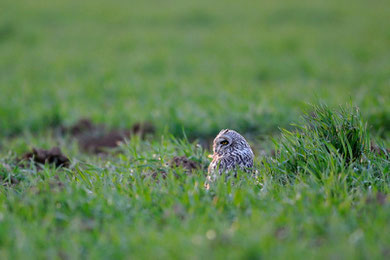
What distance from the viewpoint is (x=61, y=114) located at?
764cm

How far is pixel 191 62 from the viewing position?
39.4 feet

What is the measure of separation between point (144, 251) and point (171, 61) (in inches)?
389

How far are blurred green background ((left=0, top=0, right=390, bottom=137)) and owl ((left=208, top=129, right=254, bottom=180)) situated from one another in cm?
84

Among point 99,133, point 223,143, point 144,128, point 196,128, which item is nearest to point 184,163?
point 223,143

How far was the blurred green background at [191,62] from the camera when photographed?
735cm

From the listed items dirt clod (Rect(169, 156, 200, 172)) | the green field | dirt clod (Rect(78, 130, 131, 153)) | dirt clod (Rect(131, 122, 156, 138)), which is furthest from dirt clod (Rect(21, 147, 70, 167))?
dirt clod (Rect(131, 122, 156, 138))

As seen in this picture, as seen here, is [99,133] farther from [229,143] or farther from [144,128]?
[229,143]

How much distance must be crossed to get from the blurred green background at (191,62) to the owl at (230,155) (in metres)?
0.84

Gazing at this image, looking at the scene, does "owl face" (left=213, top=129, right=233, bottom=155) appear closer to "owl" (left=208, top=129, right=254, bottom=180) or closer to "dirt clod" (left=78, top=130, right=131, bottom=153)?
"owl" (left=208, top=129, right=254, bottom=180)

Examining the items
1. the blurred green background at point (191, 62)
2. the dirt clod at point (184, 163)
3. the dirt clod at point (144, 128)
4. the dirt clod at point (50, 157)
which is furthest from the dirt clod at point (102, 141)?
the dirt clod at point (184, 163)

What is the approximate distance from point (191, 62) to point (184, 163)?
26.0ft

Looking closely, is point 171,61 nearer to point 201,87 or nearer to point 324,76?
point 201,87

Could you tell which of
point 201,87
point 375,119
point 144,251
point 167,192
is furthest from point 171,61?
point 144,251

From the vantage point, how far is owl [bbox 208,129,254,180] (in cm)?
393
